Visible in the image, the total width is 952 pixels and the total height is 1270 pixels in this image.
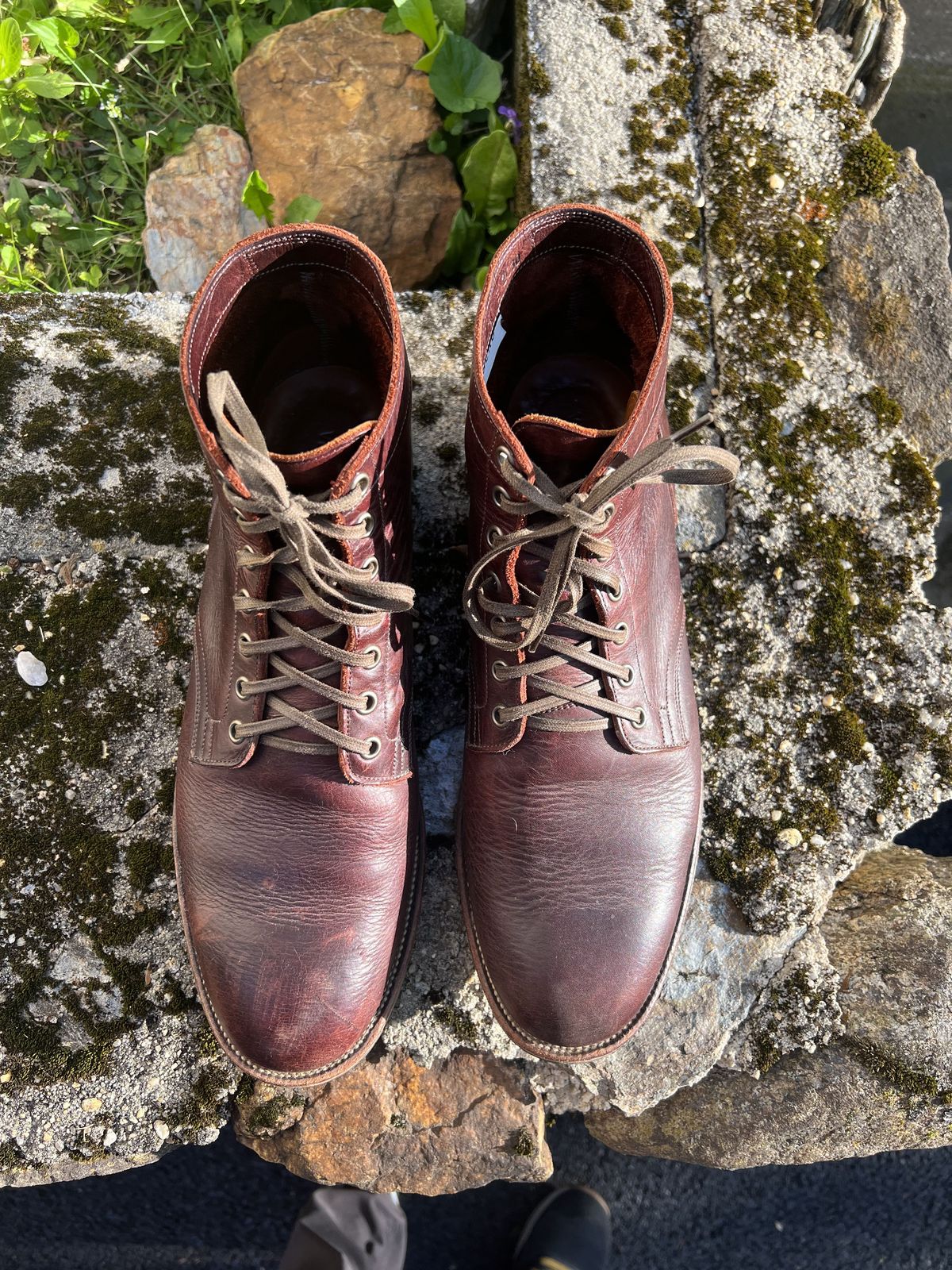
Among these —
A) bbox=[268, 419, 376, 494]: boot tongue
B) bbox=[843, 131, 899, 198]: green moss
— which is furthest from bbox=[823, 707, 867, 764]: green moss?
bbox=[843, 131, 899, 198]: green moss

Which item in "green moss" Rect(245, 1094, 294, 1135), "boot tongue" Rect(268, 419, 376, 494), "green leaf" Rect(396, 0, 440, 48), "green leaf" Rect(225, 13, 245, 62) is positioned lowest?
"green moss" Rect(245, 1094, 294, 1135)

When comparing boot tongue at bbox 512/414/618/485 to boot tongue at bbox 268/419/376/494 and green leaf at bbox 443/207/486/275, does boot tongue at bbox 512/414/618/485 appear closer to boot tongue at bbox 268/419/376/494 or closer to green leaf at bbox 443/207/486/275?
boot tongue at bbox 268/419/376/494

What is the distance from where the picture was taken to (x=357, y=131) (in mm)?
2738

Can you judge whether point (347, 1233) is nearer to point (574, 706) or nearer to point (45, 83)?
point (574, 706)

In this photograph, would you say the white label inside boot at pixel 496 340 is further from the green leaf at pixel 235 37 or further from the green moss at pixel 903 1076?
the green leaf at pixel 235 37

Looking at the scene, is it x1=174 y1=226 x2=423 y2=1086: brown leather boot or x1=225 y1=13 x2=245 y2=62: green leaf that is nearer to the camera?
x1=174 y1=226 x2=423 y2=1086: brown leather boot

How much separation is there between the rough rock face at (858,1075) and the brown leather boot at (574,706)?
0.50 m

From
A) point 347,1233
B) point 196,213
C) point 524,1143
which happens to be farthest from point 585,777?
point 196,213

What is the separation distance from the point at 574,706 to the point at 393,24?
96.8 inches

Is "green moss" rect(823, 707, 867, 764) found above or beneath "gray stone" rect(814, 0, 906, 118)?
beneath

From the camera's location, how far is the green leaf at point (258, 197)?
8.11 feet

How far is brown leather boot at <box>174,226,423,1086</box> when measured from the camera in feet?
4.99

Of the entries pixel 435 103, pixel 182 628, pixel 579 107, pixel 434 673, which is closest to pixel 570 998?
pixel 434 673

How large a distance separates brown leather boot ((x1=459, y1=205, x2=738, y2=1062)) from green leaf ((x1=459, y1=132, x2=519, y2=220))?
1.01 meters
